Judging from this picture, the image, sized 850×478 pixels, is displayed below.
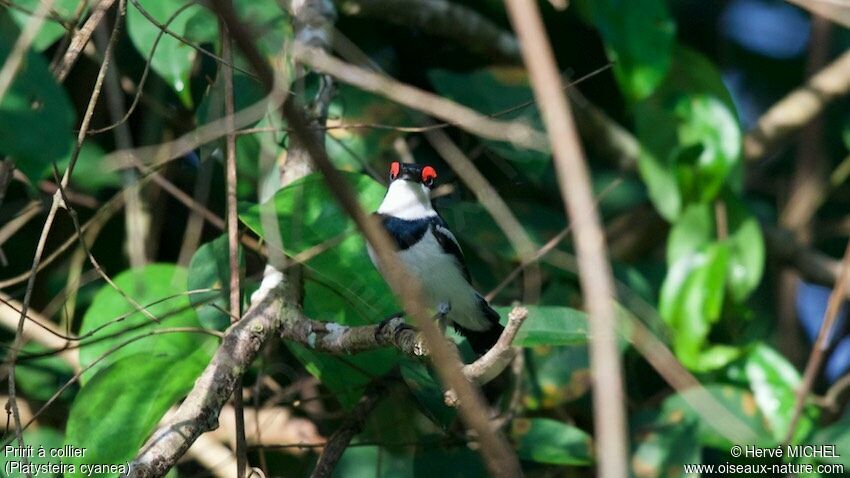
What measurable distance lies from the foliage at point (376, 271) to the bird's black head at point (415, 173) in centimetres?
11

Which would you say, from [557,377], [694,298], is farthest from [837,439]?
[557,377]

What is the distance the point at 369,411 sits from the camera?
9.83ft

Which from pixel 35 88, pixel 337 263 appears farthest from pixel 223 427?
pixel 35 88

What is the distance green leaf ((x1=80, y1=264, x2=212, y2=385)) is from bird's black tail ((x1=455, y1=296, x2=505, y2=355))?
2.99 ft

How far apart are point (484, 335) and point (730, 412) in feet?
2.82

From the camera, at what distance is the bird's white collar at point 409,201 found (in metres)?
3.45

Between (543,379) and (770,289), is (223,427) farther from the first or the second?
(770,289)

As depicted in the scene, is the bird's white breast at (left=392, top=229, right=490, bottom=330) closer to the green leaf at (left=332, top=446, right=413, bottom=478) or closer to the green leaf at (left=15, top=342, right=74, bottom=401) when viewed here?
the green leaf at (left=332, top=446, right=413, bottom=478)

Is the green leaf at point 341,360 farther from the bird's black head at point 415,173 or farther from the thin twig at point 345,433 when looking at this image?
the bird's black head at point 415,173

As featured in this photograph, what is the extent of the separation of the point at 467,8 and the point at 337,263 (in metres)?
1.93

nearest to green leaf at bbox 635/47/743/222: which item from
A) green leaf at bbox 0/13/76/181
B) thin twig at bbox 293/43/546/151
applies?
thin twig at bbox 293/43/546/151

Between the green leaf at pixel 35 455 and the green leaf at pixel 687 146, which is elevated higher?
the green leaf at pixel 687 146

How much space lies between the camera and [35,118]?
65.6 inches

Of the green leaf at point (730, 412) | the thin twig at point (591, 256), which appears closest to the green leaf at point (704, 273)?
the green leaf at point (730, 412)
